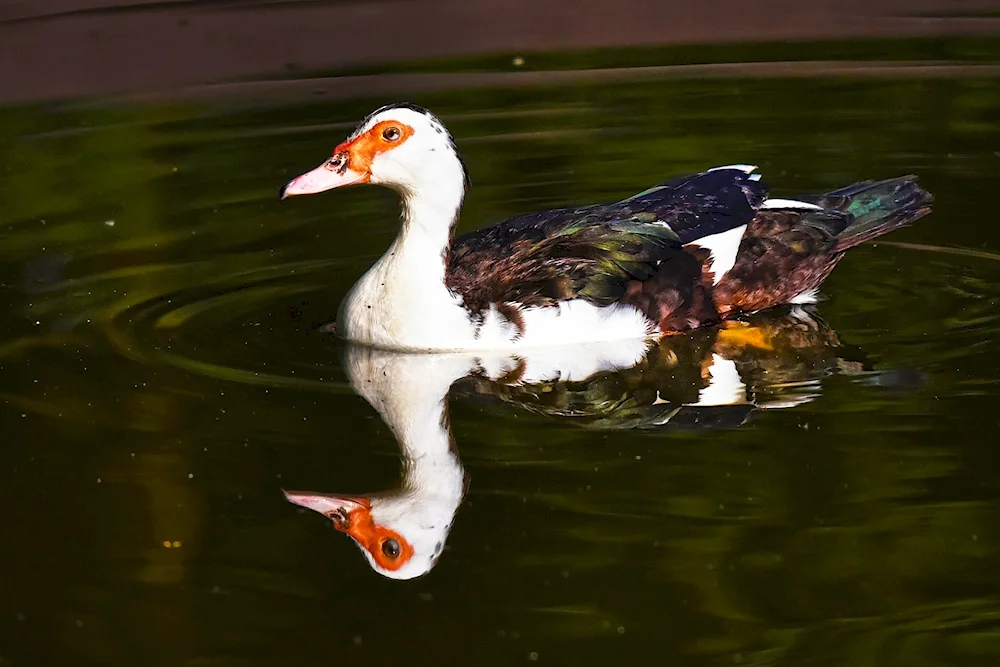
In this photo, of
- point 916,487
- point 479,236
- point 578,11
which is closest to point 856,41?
point 578,11

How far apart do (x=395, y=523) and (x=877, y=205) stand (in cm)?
351

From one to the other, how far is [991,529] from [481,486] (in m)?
1.71

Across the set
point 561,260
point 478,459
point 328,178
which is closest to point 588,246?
point 561,260

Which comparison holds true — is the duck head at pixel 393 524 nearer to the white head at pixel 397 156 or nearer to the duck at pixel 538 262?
the duck at pixel 538 262

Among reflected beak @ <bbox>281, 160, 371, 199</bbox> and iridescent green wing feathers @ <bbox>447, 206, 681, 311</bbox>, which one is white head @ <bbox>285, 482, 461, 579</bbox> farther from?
reflected beak @ <bbox>281, 160, 371, 199</bbox>

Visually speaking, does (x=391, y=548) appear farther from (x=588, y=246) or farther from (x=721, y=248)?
(x=721, y=248)

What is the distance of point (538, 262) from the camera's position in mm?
7977

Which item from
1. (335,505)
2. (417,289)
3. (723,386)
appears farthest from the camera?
(417,289)

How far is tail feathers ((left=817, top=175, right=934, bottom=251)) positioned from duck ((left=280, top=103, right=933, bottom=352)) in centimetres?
29

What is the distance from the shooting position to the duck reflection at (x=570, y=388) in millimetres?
6414

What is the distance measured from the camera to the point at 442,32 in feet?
44.1

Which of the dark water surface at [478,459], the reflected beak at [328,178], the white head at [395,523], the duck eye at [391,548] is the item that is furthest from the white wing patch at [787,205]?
the duck eye at [391,548]

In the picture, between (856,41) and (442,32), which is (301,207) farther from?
(856,41)

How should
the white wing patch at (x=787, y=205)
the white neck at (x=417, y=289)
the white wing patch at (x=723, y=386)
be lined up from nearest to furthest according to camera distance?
1. the white wing patch at (x=723, y=386)
2. the white neck at (x=417, y=289)
3. the white wing patch at (x=787, y=205)
